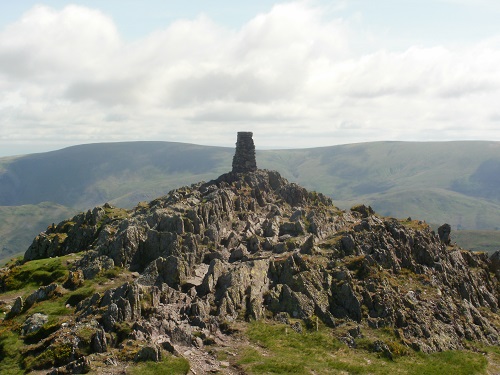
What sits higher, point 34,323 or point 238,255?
point 238,255

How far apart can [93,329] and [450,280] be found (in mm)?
68837

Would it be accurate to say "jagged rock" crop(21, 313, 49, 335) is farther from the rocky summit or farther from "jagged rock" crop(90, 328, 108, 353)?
"jagged rock" crop(90, 328, 108, 353)

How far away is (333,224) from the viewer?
102375 millimetres

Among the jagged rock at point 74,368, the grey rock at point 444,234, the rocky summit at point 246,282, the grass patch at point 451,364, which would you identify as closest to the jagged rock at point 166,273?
the rocky summit at point 246,282

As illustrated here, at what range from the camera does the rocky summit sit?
53375mm

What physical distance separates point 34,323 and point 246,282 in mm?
30355

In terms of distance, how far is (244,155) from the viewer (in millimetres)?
136500

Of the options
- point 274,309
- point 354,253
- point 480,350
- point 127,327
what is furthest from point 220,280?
point 480,350

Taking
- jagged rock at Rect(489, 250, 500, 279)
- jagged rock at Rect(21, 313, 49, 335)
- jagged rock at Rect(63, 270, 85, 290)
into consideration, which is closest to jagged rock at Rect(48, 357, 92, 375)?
jagged rock at Rect(21, 313, 49, 335)

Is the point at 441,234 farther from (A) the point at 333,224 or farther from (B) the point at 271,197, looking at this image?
(B) the point at 271,197

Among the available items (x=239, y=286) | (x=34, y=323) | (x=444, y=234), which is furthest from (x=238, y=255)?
(x=444, y=234)

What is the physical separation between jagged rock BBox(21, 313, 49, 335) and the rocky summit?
57 cm

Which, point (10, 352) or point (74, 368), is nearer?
point (74, 368)

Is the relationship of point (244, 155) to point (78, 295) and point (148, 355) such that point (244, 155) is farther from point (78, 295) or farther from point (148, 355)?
point (148, 355)
